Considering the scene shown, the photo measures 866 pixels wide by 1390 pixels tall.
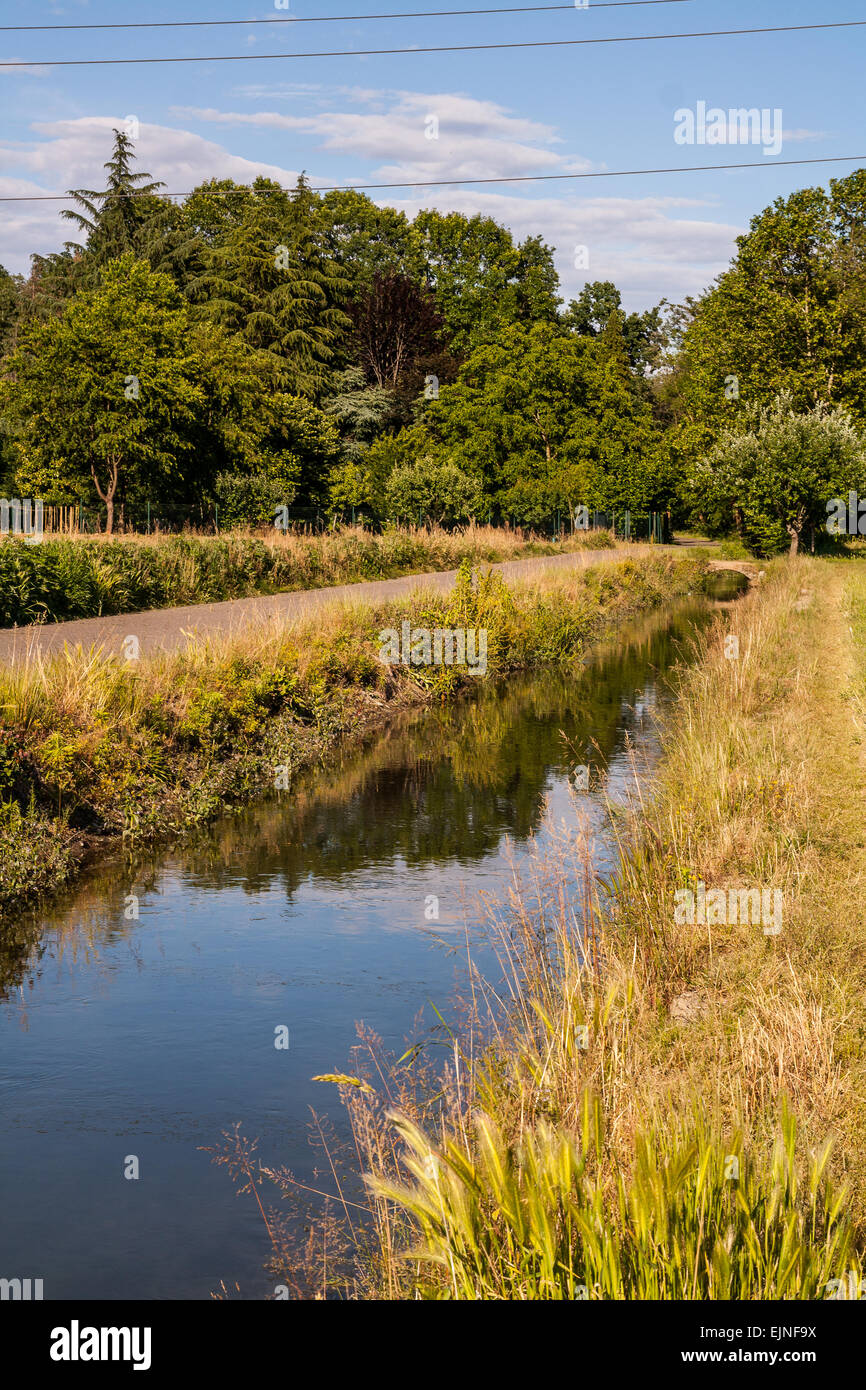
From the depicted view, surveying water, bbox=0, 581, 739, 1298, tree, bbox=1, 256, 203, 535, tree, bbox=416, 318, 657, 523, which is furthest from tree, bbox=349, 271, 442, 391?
water, bbox=0, 581, 739, 1298

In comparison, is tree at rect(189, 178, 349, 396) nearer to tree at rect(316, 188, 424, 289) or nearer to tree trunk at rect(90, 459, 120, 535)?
tree at rect(316, 188, 424, 289)

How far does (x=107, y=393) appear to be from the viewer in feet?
112

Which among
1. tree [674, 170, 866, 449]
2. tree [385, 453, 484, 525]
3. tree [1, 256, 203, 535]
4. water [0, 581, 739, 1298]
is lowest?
water [0, 581, 739, 1298]

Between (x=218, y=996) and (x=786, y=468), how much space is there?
38937 millimetres

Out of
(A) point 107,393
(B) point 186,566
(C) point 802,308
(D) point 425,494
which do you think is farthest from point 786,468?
(B) point 186,566

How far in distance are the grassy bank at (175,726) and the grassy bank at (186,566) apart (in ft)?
14.6

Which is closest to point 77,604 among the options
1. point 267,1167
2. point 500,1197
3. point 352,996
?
point 352,996

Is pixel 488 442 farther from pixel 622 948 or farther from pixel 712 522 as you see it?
pixel 622 948

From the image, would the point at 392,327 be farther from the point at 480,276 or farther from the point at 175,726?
the point at 175,726

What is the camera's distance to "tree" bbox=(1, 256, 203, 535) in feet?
111

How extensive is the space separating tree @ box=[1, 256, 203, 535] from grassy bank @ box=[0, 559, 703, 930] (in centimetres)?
1805

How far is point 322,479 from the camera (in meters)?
52.3

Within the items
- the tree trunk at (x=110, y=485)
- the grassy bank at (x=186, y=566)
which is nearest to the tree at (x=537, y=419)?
the grassy bank at (x=186, y=566)

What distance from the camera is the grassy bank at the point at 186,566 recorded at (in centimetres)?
1848
